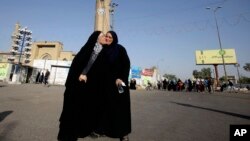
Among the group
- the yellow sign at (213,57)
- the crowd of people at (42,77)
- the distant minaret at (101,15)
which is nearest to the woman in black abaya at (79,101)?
the crowd of people at (42,77)

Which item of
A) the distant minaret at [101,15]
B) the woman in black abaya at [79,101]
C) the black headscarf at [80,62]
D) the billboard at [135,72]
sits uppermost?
the distant minaret at [101,15]

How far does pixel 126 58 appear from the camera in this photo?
3742 mm

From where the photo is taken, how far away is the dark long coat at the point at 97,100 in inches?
131

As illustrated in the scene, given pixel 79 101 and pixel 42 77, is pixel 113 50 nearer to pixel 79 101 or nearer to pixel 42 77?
pixel 79 101

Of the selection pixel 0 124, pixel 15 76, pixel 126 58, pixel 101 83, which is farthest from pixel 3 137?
pixel 15 76

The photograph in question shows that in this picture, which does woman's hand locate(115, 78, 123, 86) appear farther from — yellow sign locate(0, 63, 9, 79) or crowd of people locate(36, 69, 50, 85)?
yellow sign locate(0, 63, 9, 79)

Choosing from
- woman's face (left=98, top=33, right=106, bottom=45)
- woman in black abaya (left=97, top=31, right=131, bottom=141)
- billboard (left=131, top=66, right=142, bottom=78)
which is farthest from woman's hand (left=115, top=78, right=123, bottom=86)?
billboard (left=131, top=66, right=142, bottom=78)

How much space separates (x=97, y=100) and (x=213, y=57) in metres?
60.4

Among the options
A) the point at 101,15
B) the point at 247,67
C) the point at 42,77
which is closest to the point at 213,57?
the point at 247,67

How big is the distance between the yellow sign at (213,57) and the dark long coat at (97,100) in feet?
194

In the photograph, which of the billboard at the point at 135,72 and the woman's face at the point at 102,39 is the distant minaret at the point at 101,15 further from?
the woman's face at the point at 102,39

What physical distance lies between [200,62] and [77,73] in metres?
60.5

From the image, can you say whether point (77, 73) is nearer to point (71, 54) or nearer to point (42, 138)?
point (42, 138)

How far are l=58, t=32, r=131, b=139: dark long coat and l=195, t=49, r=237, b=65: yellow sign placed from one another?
194 feet
